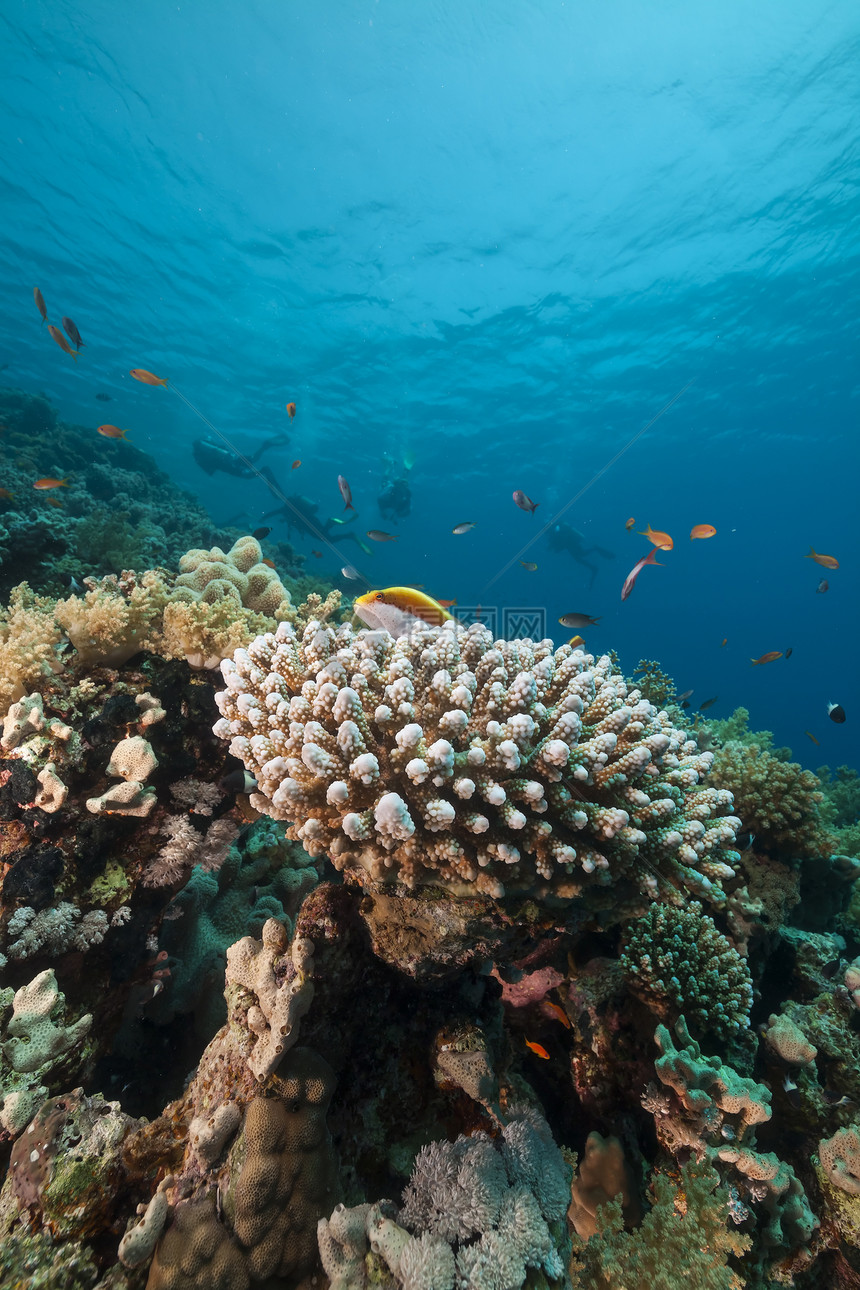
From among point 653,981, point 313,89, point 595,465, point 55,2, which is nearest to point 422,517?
point 595,465

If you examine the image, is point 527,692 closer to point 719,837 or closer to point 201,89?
point 719,837

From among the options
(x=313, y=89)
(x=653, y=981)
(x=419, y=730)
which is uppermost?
(x=313, y=89)

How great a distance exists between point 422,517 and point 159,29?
53.1 metres

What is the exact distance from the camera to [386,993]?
2.57 meters

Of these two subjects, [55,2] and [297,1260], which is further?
[55,2]

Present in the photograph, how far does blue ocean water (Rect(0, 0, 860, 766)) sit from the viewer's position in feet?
66.0

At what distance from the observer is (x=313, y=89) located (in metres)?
22.1

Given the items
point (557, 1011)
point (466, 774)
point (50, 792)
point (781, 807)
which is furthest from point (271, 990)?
point (781, 807)

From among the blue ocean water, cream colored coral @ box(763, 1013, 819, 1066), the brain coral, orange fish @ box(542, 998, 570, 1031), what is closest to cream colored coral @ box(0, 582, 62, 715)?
the brain coral

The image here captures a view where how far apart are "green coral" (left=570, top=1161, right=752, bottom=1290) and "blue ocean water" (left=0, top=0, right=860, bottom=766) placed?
8033mm

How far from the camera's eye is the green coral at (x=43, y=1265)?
1.77m

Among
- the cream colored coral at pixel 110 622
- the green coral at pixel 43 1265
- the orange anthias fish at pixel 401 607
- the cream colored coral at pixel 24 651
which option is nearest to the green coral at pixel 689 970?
the orange anthias fish at pixel 401 607

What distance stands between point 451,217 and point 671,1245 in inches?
1420

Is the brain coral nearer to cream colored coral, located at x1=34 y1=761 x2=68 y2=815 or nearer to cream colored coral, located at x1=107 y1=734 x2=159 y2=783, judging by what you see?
cream colored coral, located at x1=107 y1=734 x2=159 y2=783
